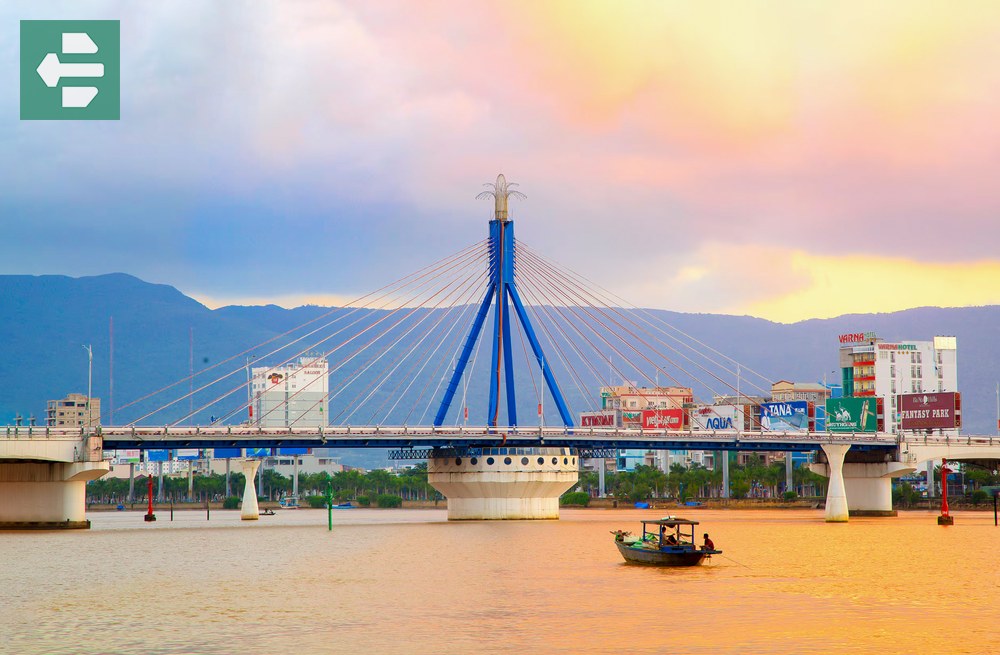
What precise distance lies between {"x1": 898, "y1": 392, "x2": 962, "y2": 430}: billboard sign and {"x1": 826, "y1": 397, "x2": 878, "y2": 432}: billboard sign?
22.3 metres

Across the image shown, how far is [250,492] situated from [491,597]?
363ft

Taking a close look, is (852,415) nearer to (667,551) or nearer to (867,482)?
(867,482)

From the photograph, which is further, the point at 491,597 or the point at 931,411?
the point at 931,411

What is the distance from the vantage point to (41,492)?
109 metres

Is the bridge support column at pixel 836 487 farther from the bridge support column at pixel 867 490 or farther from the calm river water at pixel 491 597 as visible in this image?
the calm river water at pixel 491 597

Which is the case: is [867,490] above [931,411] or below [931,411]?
below

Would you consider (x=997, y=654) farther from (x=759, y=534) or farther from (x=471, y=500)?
(x=471, y=500)

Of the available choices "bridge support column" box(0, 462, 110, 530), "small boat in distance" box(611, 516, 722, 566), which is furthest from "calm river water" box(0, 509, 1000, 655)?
"bridge support column" box(0, 462, 110, 530)

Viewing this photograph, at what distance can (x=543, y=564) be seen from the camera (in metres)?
79.8

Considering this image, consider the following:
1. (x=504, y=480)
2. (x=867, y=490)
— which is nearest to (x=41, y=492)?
(x=504, y=480)

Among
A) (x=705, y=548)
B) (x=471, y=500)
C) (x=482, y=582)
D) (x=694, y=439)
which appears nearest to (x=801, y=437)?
(x=694, y=439)

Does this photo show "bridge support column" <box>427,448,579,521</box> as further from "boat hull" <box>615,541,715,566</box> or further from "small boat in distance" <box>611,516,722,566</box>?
"boat hull" <box>615,541,715,566</box>

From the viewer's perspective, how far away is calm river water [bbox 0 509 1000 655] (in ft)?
155

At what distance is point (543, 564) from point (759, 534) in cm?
3785
